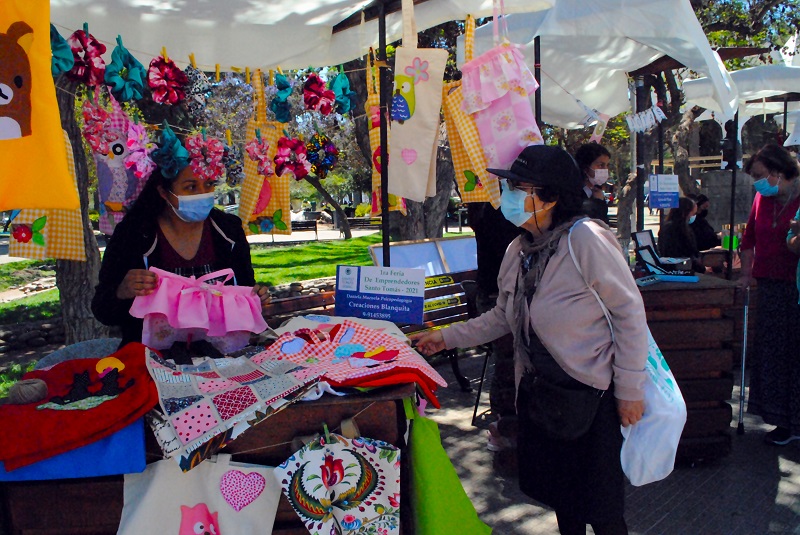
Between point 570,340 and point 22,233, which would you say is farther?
point 22,233

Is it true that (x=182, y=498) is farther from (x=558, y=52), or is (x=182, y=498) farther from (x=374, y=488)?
(x=558, y=52)

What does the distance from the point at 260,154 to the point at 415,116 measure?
0.90 meters

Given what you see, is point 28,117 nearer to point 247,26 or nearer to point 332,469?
point 332,469

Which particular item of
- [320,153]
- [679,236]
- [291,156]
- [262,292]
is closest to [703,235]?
[679,236]

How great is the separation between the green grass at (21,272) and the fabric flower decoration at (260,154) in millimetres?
14218

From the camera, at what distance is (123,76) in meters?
3.11

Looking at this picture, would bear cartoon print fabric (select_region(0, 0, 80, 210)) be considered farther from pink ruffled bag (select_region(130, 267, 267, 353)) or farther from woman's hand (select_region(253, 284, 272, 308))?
woman's hand (select_region(253, 284, 272, 308))

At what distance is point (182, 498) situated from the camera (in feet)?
6.74

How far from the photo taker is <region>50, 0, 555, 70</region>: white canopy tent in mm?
3398

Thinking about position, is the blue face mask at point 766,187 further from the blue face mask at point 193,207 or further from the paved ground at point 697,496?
the blue face mask at point 193,207

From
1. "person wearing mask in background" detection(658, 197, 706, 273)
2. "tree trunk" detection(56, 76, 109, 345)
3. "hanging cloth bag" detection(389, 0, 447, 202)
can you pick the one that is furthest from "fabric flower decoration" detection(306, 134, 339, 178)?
"person wearing mask in background" detection(658, 197, 706, 273)

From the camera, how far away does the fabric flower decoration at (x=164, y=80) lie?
311 cm

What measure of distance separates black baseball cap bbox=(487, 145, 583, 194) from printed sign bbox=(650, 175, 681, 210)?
4037 millimetres

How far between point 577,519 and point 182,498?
1.59 m
